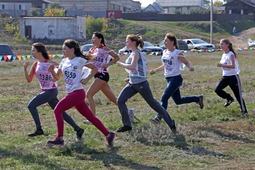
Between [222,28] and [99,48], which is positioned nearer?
[99,48]

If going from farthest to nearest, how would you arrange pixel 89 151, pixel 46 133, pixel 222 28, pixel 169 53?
pixel 222 28
pixel 169 53
pixel 46 133
pixel 89 151

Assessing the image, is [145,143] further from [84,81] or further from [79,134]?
[84,81]

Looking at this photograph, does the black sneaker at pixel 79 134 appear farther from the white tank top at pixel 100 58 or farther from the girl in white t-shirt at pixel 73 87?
the white tank top at pixel 100 58

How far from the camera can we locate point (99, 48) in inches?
449

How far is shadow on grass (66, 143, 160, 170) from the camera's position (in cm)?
838

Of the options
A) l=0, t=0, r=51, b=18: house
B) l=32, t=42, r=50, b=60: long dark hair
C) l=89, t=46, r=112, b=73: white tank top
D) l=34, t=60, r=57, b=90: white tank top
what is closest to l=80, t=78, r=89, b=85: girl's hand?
l=34, t=60, r=57, b=90: white tank top

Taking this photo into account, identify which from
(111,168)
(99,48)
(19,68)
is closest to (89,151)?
(111,168)

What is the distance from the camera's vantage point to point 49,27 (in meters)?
71.1

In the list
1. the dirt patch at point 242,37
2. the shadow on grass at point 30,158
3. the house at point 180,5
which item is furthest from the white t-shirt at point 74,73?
the house at point 180,5

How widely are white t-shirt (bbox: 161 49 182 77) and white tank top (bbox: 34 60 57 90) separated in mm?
2279

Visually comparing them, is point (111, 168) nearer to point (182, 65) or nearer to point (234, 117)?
point (182, 65)

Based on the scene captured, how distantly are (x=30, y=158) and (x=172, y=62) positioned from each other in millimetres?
3745

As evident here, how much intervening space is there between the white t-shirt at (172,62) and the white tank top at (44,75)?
89.7 inches

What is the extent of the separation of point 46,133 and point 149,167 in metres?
2.82
